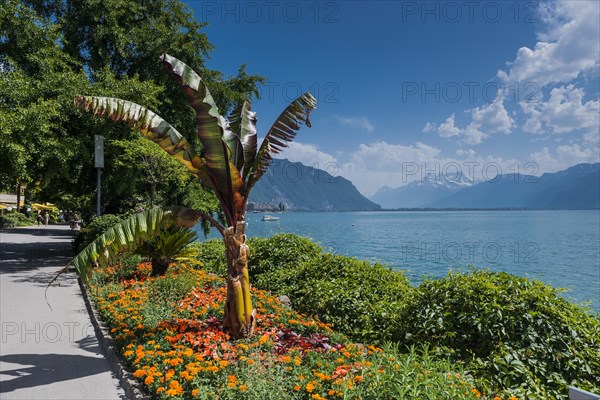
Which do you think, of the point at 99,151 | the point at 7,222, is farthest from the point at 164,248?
the point at 7,222

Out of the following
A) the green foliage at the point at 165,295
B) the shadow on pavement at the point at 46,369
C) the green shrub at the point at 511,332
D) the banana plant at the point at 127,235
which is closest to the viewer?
the green shrub at the point at 511,332

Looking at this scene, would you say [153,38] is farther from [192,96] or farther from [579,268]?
[579,268]

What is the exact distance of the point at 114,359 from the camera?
5.77m

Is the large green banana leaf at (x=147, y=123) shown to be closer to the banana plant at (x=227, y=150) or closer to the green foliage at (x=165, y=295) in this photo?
the banana plant at (x=227, y=150)

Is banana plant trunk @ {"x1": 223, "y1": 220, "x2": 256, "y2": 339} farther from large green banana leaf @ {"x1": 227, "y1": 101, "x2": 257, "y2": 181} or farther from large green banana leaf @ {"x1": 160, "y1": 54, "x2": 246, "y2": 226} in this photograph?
large green banana leaf @ {"x1": 227, "y1": 101, "x2": 257, "y2": 181}

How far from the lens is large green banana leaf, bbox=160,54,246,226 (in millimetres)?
5875

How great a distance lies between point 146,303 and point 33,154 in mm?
10787

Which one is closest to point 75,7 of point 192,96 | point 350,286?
point 192,96

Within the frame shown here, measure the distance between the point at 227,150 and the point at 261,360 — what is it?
3236mm

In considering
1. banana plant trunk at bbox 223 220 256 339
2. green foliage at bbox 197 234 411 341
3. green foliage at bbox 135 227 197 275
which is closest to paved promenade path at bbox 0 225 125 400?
banana plant trunk at bbox 223 220 256 339

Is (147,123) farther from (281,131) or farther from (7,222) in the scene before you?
(7,222)

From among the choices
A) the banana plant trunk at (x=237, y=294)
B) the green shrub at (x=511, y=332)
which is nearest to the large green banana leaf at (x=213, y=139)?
the banana plant trunk at (x=237, y=294)

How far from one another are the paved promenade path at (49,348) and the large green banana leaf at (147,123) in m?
3.40

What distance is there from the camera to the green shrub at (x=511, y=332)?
4.70 meters
